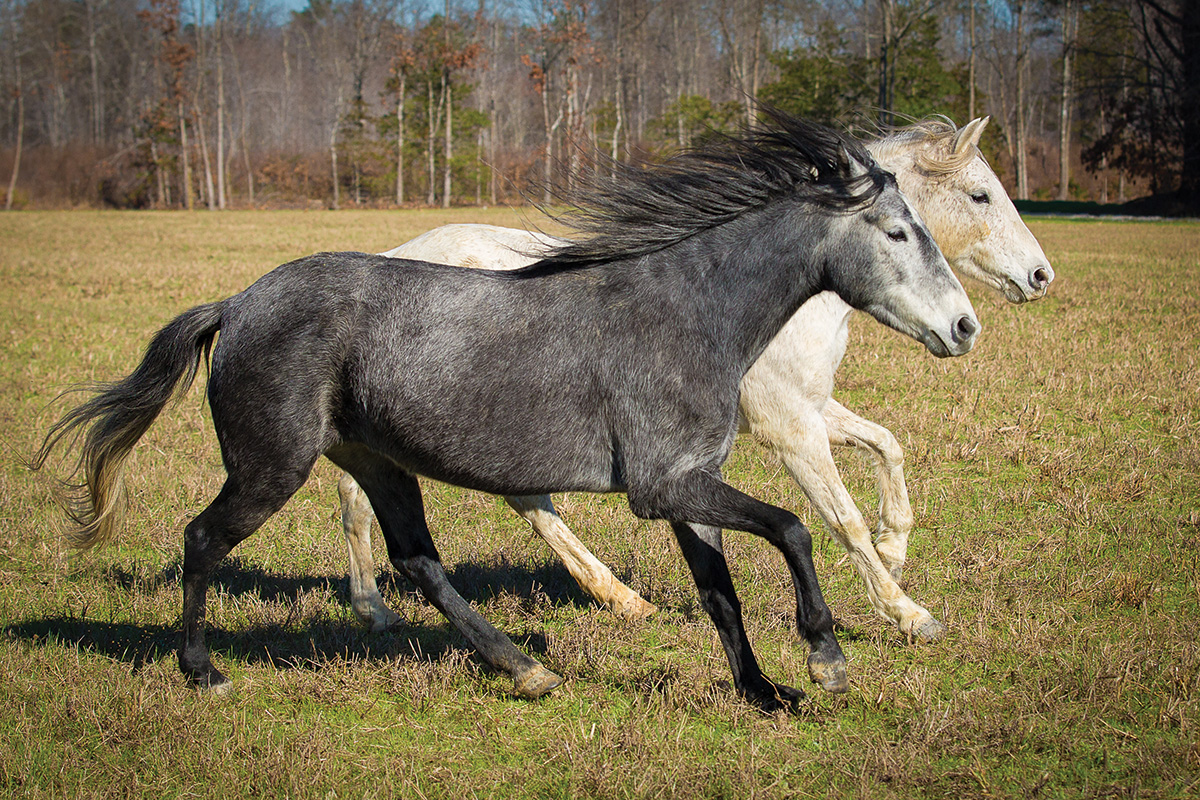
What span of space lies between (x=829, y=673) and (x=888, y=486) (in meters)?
1.71

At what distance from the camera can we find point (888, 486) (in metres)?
4.87

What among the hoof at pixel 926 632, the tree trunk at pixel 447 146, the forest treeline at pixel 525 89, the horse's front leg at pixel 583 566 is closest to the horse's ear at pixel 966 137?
the hoof at pixel 926 632

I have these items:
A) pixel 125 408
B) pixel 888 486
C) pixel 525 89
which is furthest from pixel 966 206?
pixel 525 89

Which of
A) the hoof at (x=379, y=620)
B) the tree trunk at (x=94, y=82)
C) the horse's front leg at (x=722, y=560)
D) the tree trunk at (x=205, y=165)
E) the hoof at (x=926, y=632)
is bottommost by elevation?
the hoof at (x=379, y=620)

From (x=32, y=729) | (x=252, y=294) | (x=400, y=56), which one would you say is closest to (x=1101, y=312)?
(x=252, y=294)

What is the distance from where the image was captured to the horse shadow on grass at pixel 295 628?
4.22m

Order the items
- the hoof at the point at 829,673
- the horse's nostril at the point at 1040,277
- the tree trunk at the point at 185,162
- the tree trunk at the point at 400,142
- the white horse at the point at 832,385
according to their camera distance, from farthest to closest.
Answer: the tree trunk at the point at 400,142
the tree trunk at the point at 185,162
the horse's nostril at the point at 1040,277
the white horse at the point at 832,385
the hoof at the point at 829,673

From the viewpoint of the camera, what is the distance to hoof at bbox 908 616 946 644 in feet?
13.6

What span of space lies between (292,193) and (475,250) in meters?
56.3

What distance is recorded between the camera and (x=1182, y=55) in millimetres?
36562

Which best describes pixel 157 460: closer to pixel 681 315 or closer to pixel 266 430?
pixel 266 430

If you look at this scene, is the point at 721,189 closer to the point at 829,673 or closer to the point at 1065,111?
the point at 829,673

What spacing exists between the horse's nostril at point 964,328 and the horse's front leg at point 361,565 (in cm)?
276

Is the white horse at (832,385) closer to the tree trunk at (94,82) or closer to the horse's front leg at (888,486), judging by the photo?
the horse's front leg at (888,486)
